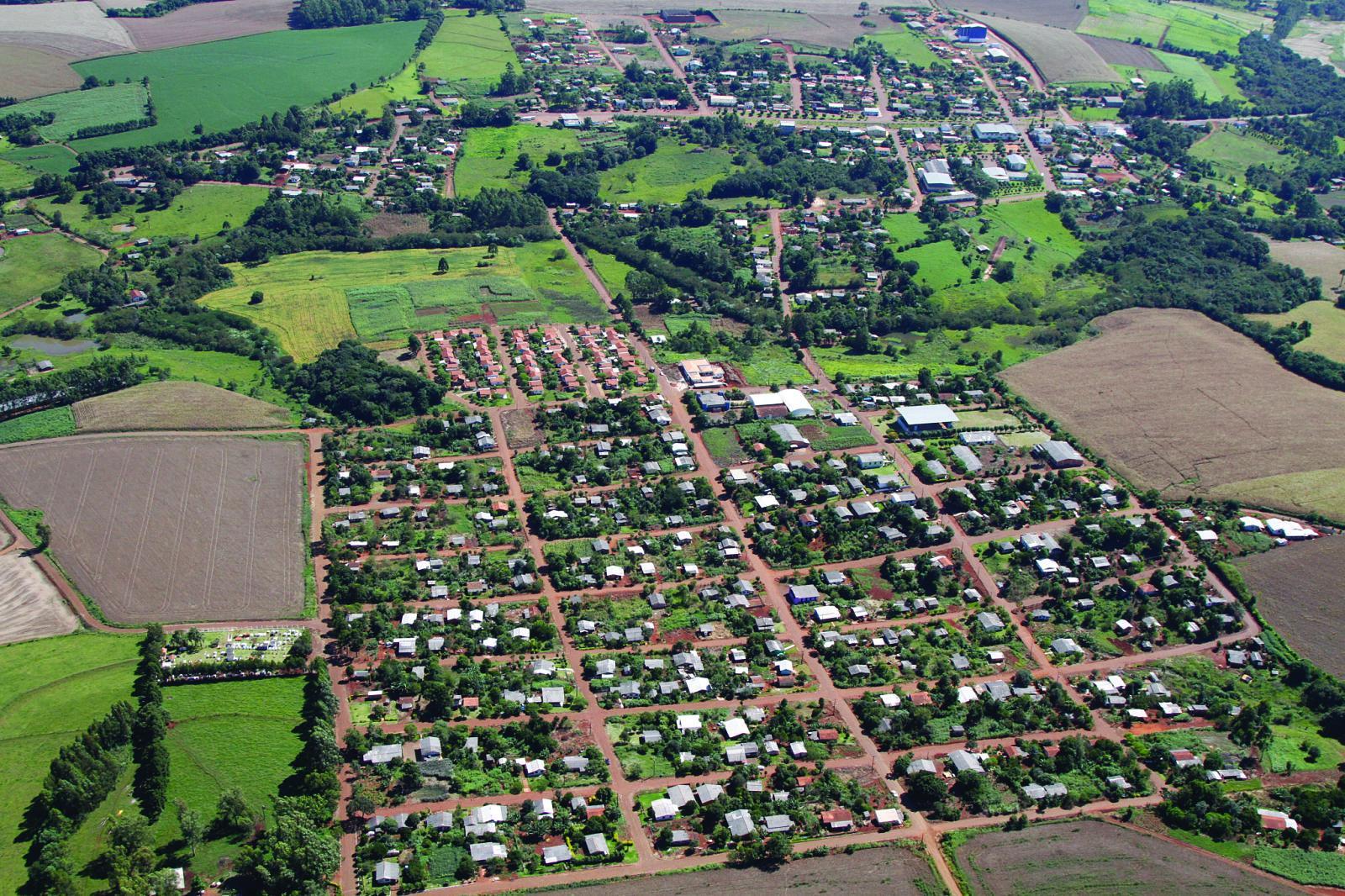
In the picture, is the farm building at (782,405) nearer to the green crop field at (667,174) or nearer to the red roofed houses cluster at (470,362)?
the red roofed houses cluster at (470,362)

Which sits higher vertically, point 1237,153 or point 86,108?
point 86,108

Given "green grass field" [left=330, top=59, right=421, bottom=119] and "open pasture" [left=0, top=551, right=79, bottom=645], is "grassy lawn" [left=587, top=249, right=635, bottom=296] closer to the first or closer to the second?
"green grass field" [left=330, top=59, right=421, bottom=119]

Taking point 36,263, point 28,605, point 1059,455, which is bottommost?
point 28,605

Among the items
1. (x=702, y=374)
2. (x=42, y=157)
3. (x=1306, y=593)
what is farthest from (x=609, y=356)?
(x=42, y=157)

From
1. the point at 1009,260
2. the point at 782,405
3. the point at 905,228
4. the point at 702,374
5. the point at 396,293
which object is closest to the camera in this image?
the point at 782,405

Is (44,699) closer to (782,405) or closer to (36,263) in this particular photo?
(782,405)

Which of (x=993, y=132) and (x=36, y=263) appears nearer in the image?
(x=36, y=263)

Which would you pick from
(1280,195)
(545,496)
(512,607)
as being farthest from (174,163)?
(1280,195)

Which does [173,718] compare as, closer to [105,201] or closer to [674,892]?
[674,892]

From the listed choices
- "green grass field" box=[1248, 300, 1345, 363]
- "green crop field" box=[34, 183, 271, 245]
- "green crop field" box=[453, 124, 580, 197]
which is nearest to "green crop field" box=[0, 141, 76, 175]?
"green crop field" box=[34, 183, 271, 245]
